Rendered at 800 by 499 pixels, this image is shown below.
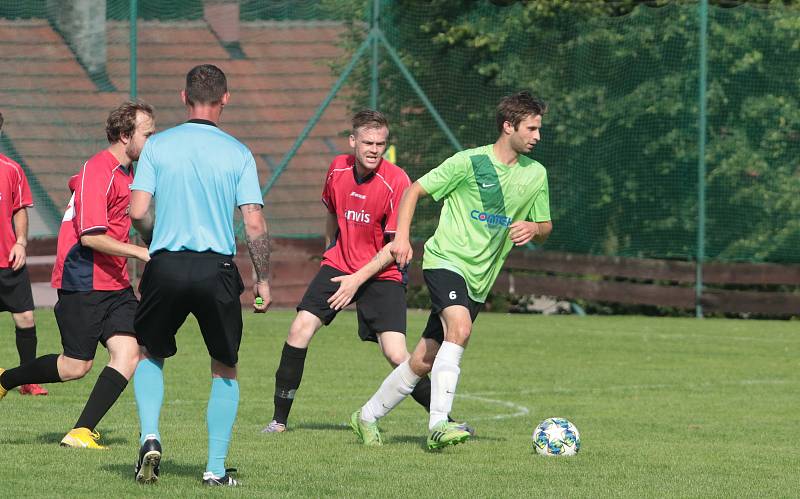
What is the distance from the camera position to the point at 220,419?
6.61 m

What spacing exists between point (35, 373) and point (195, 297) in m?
2.48

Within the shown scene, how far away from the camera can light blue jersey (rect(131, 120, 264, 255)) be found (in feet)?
21.1

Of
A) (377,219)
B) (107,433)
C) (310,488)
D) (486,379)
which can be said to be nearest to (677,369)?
(486,379)

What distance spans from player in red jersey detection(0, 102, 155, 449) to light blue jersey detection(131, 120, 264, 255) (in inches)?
61.3

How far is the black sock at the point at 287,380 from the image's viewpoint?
938cm

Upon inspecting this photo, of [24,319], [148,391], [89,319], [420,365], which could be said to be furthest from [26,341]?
[148,391]

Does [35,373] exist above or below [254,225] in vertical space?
below

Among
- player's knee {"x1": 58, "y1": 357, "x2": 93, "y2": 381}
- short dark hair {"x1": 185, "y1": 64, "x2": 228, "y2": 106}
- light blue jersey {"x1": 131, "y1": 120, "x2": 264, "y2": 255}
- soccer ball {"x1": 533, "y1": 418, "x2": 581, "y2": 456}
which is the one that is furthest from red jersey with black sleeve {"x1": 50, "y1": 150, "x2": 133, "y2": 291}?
soccer ball {"x1": 533, "y1": 418, "x2": 581, "y2": 456}

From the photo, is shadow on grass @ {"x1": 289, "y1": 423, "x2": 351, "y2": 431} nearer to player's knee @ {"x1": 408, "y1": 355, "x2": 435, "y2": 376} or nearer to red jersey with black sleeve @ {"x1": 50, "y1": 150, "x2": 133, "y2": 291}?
player's knee @ {"x1": 408, "y1": 355, "x2": 435, "y2": 376}

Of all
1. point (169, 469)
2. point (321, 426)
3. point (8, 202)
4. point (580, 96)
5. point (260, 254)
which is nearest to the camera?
point (260, 254)

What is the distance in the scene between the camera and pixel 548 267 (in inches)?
861

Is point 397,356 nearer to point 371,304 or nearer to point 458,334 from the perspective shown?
point 371,304

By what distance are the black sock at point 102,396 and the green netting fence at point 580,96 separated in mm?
13201

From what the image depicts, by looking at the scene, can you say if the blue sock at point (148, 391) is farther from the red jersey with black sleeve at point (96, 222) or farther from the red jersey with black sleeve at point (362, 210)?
the red jersey with black sleeve at point (362, 210)
